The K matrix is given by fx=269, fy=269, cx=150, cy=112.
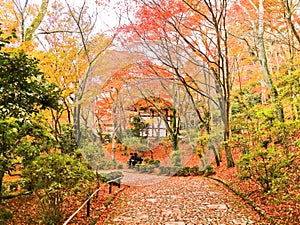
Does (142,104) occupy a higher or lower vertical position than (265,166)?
higher

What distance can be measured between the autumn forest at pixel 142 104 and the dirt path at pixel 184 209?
325 millimetres

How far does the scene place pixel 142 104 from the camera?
16.2 m

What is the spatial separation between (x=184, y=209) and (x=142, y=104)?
428 inches

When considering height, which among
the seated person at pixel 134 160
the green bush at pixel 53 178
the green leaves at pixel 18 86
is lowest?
the seated person at pixel 134 160

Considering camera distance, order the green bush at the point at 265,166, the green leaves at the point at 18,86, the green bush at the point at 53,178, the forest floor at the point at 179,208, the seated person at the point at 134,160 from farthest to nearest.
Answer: the seated person at the point at 134,160
the green bush at the point at 265,166
the forest floor at the point at 179,208
the green bush at the point at 53,178
the green leaves at the point at 18,86

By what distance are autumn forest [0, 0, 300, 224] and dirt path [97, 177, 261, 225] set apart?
1.07 ft

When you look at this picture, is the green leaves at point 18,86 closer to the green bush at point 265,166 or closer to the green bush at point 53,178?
the green bush at point 53,178

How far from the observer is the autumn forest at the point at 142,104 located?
466 cm

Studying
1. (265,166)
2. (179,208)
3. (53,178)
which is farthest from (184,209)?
(53,178)

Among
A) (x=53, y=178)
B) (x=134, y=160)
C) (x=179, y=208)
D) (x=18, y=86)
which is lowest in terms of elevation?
(x=134, y=160)

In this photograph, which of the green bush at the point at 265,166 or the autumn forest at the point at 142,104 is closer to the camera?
the autumn forest at the point at 142,104

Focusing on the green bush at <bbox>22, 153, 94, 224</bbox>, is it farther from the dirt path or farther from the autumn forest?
the dirt path

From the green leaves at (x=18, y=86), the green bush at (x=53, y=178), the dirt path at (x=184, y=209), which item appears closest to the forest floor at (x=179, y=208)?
the dirt path at (x=184, y=209)

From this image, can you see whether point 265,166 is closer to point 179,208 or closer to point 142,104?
point 179,208
